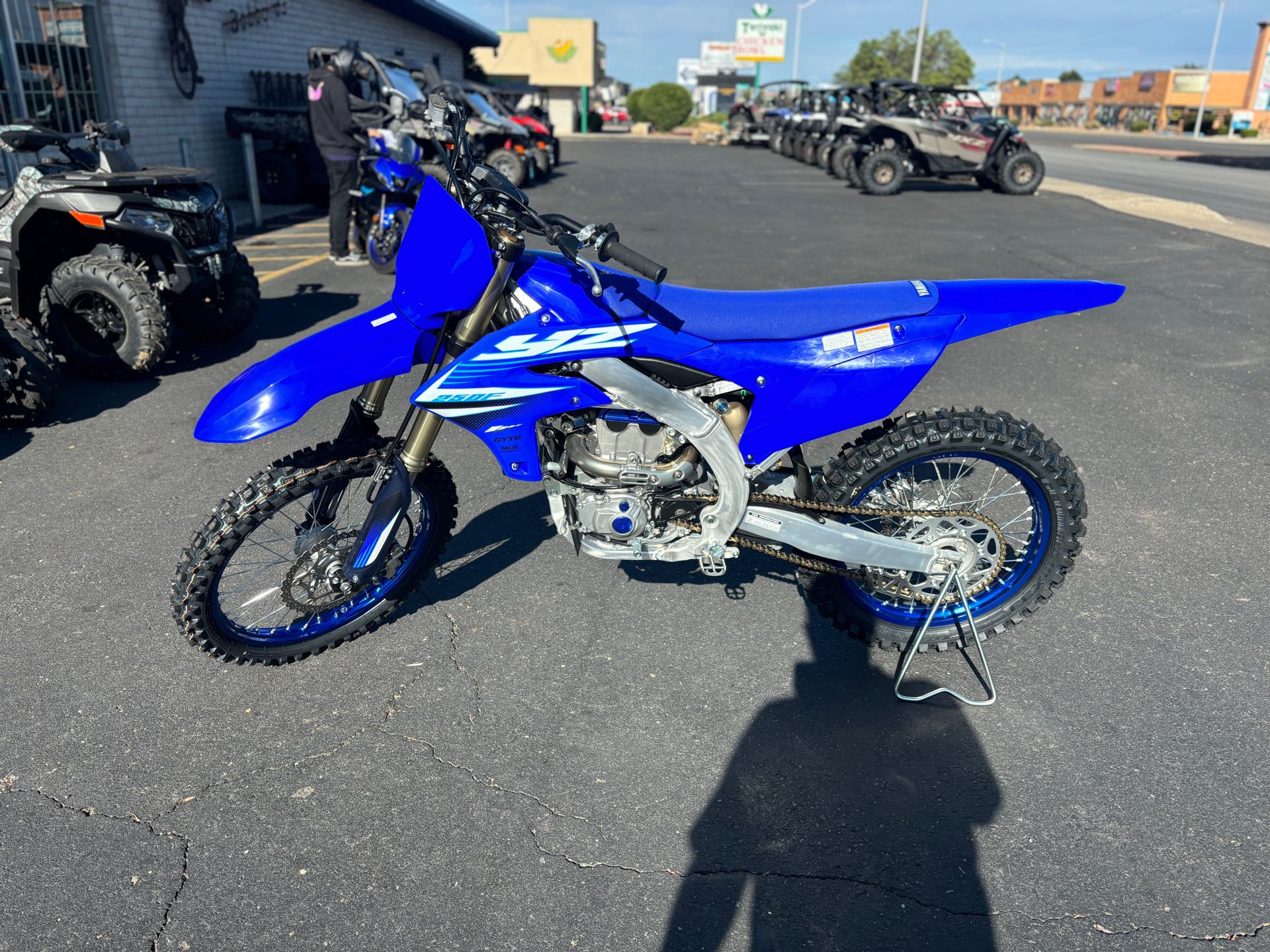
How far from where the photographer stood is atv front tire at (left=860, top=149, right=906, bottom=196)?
1783cm

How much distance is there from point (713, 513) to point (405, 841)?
1412mm

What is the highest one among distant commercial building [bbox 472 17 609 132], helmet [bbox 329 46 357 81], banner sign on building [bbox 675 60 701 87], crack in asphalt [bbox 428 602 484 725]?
banner sign on building [bbox 675 60 701 87]

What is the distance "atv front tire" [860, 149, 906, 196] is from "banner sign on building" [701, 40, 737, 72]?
2652 inches

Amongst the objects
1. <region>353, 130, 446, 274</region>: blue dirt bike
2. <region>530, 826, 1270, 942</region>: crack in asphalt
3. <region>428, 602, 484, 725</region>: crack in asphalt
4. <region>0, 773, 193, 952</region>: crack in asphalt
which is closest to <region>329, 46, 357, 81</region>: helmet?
<region>353, 130, 446, 274</region>: blue dirt bike

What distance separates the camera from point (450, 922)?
2.29m

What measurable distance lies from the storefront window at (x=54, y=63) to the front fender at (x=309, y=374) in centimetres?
1022

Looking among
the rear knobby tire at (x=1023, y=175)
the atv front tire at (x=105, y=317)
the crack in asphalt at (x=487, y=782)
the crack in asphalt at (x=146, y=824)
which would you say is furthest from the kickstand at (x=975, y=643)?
the rear knobby tire at (x=1023, y=175)

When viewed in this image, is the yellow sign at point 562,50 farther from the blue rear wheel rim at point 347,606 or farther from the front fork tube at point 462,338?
the front fork tube at point 462,338

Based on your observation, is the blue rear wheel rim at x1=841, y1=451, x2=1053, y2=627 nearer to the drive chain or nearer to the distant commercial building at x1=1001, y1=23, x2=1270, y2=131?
the drive chain

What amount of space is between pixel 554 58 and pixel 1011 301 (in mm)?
58718

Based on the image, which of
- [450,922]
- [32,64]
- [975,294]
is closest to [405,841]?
[450,922]

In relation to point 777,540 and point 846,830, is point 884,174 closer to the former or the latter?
point 777,540

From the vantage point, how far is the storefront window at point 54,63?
1102cm

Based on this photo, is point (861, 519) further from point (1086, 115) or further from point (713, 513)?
point (1086, 115)
